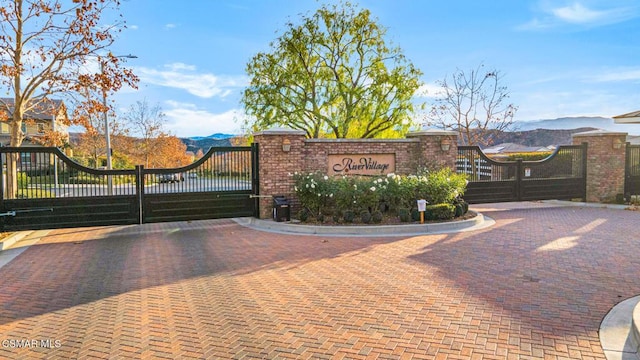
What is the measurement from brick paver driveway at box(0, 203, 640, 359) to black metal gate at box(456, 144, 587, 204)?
4771mm

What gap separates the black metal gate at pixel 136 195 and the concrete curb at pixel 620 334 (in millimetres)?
8839

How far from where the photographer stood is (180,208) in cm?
1116

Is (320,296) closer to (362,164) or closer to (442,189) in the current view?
(442,189)

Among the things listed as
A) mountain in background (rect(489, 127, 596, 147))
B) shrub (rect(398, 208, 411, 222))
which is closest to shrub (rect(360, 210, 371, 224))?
shrub (rect(398, 208, 411, 222))

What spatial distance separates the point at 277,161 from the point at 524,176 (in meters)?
8.71

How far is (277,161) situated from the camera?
38.4 ft

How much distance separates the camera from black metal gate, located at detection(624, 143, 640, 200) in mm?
15430

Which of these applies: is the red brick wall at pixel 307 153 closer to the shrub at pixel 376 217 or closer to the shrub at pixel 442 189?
the shrub at pixel 442 189

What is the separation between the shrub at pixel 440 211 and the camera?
10703 mm

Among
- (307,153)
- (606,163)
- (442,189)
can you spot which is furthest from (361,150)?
(606,163)

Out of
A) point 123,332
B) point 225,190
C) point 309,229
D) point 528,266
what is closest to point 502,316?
point 528,266

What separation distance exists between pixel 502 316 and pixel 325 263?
3.18 m

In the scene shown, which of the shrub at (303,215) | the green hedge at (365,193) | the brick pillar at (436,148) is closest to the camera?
the green hedge at (365,193)

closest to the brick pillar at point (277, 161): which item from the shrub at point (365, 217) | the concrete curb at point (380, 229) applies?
the concrete curb at point (380, 229)
